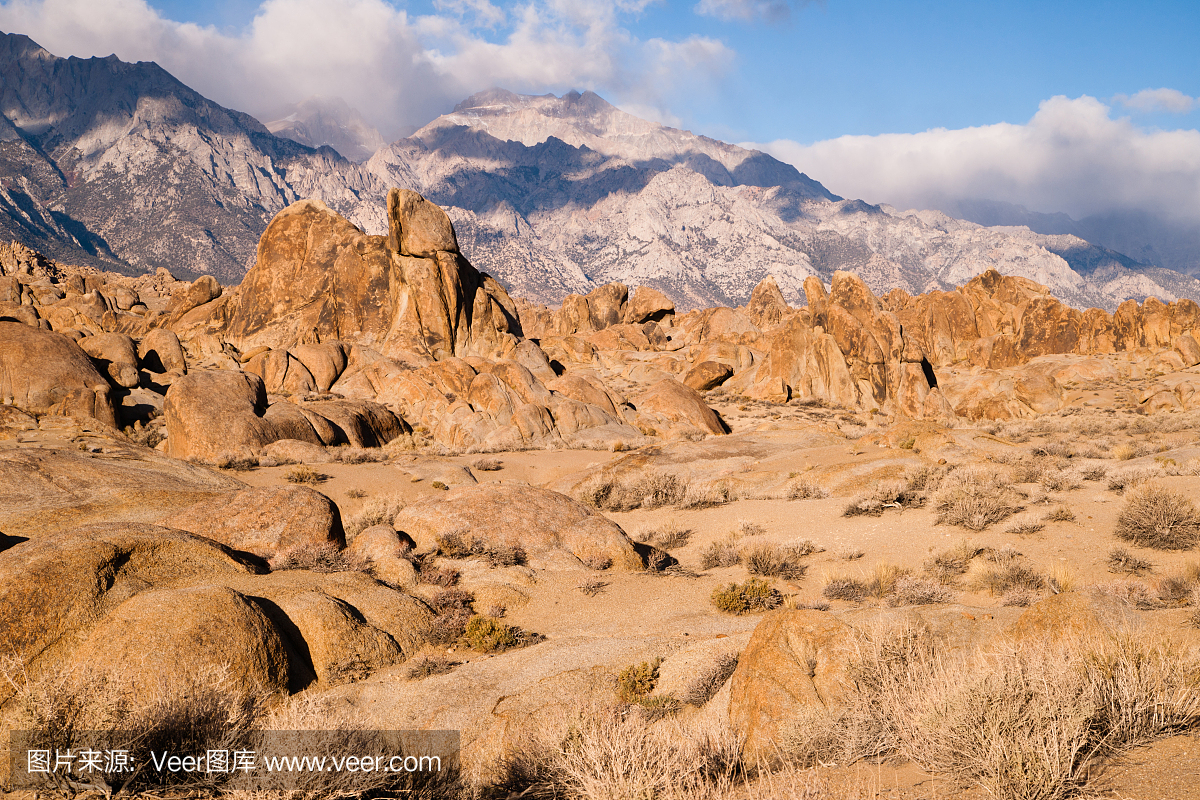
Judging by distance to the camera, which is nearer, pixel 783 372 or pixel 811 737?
pixel 811 737

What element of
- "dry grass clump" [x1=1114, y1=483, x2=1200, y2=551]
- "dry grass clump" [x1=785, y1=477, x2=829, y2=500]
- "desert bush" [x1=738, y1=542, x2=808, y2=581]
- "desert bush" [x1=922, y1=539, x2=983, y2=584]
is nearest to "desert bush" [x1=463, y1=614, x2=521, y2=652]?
"desert bush" [x1=738, y1=542, x2=808, y2=581]

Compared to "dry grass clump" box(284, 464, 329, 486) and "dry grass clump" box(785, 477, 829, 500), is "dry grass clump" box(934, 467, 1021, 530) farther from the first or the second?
"dry grass clump" box(284, 464, 329, 486)

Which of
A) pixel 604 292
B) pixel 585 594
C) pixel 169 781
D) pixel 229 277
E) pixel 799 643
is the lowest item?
pixel 585 594

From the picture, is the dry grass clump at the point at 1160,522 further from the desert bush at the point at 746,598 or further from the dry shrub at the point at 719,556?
the dry shrub at the point at 719,556

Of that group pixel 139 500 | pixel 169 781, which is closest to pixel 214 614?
pixel 169 781

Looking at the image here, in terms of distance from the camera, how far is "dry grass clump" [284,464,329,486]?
61.6ft

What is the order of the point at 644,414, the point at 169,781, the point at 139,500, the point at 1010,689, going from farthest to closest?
the point at 644,414, the point at 139,500, the point at 1010,689, the point at 169,781

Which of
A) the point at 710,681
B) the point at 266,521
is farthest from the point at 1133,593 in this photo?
the point at 266,521

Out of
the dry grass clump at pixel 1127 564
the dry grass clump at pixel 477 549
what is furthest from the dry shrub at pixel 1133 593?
the dry grass clump at pixel 477 549

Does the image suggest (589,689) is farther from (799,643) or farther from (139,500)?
(139,500)

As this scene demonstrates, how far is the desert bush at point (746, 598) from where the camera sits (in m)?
9.36

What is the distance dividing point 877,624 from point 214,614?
6.51 m

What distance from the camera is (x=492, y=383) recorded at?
31.2 meters

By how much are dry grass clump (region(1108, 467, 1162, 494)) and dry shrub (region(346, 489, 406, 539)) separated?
52.6 ft
